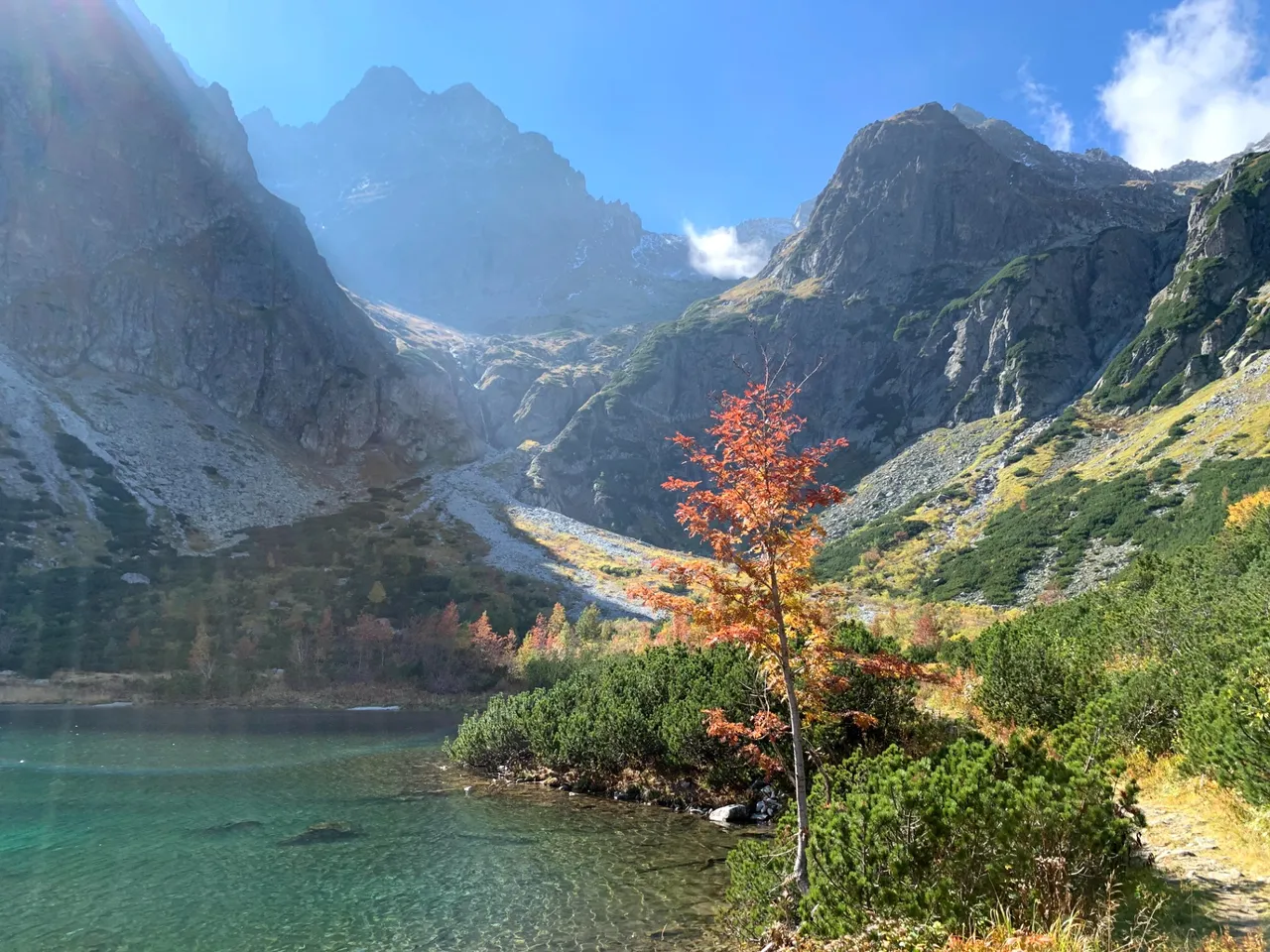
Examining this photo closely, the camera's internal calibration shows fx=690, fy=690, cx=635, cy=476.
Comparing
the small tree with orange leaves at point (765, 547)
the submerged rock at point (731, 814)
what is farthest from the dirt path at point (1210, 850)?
the submerged rock at point (731, 814)

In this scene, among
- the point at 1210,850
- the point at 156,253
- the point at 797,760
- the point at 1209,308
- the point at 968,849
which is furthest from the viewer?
the point at 156,253

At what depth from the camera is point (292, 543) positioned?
9631 cm

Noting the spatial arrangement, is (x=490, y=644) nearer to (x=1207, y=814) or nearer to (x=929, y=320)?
(x=1207, y=814)

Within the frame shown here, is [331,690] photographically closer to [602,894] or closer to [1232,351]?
[602,894]

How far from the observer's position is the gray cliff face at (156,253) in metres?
120

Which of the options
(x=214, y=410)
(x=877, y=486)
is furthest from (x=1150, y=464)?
(x=214, y=410)

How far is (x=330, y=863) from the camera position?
17.4 meters

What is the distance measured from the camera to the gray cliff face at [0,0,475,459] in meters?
120

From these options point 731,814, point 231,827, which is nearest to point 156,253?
point 231,827

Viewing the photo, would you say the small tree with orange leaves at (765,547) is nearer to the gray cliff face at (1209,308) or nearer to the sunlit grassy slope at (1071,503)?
the sunlit grassy slope at (1071,503)

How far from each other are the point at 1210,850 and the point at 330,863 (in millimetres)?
18233

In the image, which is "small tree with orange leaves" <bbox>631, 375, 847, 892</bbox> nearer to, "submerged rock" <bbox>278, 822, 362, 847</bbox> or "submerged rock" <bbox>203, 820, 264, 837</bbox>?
"submerged rock" <bbox>278, 822, 362, 847</bbox>

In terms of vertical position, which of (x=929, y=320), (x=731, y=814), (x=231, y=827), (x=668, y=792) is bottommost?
(x=231, y=827)

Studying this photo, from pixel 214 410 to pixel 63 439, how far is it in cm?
3766
